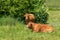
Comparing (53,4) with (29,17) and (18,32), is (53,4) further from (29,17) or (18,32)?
(18,32)

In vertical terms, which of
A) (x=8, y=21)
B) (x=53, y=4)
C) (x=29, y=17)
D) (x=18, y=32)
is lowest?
(x=53, y=4)

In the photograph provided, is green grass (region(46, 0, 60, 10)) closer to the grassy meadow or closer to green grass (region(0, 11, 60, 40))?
the grassy meadow

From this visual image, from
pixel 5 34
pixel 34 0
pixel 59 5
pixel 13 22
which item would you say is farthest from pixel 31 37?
pixel 59 5

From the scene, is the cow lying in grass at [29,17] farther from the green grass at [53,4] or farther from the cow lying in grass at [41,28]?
the green grass at [53,4]

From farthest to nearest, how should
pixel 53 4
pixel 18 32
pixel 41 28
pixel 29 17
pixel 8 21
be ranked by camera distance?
pixel 53 4
pixel 8 21
pixel 29 17
pixel 41 28
pixel 18 32

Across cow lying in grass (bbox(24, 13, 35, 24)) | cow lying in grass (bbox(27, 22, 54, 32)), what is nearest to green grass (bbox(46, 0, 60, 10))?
cow lying in grass (bbox(24, 13, 35, 24))

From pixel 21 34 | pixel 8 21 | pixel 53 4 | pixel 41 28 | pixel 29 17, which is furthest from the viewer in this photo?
pixel 53 4

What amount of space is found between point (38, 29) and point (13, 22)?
1434 millimetres

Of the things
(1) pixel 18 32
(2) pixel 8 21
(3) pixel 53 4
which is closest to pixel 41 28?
(1) pixel 18 32

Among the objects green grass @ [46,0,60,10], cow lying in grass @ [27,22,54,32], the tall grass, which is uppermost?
cow lying in grass @ [27,22,54,32]

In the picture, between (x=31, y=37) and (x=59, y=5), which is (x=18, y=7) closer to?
(x=31, y=37)

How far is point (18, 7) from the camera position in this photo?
39.5 ft

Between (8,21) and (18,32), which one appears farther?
(8,21)

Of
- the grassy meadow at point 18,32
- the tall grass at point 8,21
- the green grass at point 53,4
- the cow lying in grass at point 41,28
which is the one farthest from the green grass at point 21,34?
the green grass at point 53,4
